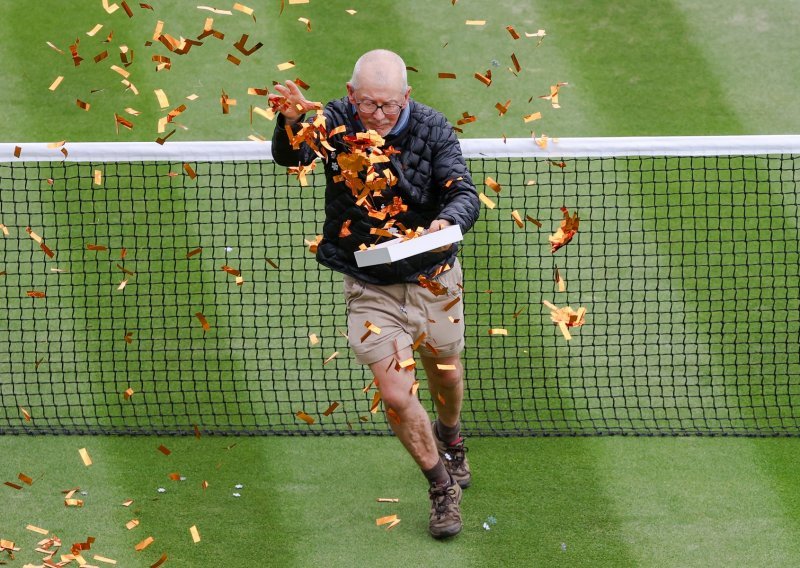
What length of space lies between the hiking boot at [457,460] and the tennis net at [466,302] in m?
0.52

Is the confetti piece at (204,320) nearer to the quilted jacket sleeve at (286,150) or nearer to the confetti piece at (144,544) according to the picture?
the confetti piece at (144,544)

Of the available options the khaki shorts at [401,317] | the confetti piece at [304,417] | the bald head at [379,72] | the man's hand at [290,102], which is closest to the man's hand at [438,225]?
the khaki shorts at [401,317]

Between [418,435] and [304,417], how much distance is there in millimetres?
1366

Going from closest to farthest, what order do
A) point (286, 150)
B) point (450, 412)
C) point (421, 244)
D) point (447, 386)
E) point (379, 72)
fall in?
point (421, 244) → point (379, 72) → point (286, 150) → point (447, 386) → point (450, 412)

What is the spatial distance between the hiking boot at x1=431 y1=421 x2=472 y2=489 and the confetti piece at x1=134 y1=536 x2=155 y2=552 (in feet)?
5.78

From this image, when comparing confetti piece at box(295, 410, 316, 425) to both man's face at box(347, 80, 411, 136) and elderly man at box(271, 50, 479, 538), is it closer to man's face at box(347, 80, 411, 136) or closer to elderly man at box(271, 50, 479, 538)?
elderly man at box(271, 50, 479, 538)

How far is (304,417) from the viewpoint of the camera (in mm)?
9016

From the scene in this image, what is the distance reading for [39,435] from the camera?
896cm

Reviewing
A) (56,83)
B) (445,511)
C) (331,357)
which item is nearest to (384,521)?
(445,511)

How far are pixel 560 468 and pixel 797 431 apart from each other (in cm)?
158

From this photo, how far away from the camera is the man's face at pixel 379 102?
291 inches

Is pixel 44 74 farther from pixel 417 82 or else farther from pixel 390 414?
pixel 390 414

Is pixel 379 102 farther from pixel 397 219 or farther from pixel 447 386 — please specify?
pixel 447 386

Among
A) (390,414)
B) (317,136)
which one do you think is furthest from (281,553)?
(317,136)
